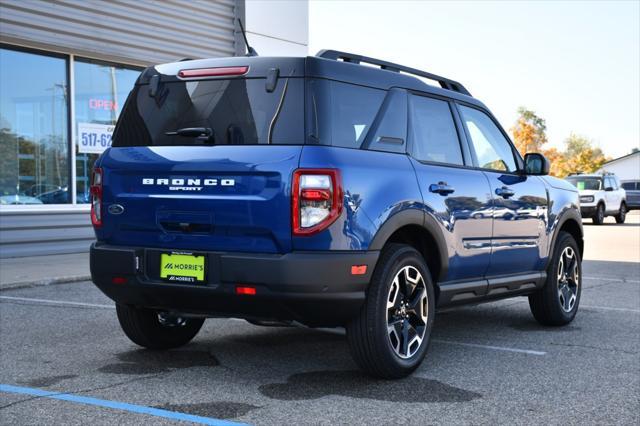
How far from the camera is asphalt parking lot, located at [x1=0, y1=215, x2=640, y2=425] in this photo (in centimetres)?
436

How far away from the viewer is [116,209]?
5254 mm

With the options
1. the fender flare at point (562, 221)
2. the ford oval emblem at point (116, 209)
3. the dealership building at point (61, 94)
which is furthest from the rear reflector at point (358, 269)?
the dealership building at point (61, 94)

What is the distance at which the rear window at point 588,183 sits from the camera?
96.5 feet

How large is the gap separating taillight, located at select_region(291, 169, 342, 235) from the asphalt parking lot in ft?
3.21

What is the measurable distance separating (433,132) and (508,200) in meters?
1.08

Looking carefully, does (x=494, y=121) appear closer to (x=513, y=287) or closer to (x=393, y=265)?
(x=513, y=287)

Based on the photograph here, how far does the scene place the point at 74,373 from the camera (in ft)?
17.2

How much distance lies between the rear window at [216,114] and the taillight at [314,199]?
269 millimetres

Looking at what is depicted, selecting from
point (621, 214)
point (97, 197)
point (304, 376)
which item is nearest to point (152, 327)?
point (97, 197)

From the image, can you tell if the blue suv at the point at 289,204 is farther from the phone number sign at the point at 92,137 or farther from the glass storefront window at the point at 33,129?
the phone number sign at the point at 92,137

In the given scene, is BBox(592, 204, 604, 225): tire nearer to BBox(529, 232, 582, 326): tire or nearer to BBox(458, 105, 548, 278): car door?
BBox(529, 232, 582, 326): tire

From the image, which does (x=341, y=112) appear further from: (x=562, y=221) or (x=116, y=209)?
(x=562, y=221)

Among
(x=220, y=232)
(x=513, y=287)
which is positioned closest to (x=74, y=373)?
(x=220, y=232)

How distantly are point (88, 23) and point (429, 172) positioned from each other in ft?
31.4
